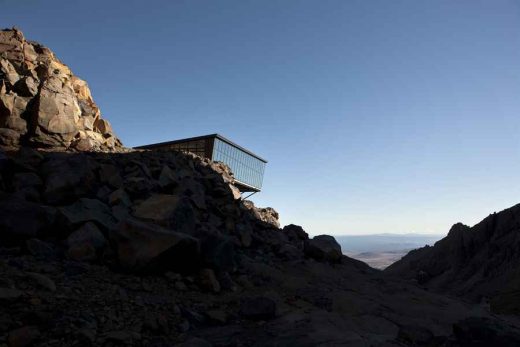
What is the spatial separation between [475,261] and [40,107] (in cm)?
2113

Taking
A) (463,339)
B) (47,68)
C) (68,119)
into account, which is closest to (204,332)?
(463,339)

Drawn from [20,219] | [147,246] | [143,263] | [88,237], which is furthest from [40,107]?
[143,263]

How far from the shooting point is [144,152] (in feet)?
37.0

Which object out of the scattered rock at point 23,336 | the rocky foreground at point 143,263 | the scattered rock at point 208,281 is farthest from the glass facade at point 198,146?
the scattered rock at point 23,336

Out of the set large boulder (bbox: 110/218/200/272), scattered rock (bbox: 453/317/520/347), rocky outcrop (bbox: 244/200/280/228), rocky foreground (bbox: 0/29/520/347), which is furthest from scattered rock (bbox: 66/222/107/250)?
rocky outcrop (bbox: 244/200/280/228)

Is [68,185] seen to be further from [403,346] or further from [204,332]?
[403,346]

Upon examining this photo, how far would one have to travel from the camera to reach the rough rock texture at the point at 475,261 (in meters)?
16.2

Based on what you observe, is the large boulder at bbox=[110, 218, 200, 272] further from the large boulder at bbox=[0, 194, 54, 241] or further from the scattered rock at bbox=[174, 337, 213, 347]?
the scattered rock at bbox=[174, 337, 213, 347]

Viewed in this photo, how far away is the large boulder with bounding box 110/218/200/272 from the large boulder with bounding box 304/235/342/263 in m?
6.04

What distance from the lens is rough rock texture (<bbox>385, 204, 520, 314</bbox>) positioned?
16.2 m

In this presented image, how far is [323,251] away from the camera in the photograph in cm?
1119

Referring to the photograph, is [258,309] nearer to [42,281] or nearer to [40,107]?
[42,281]

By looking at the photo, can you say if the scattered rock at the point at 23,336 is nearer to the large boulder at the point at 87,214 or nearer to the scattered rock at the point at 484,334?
the large boulder at the point at 87,214

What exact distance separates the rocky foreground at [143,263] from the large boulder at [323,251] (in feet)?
0.19
